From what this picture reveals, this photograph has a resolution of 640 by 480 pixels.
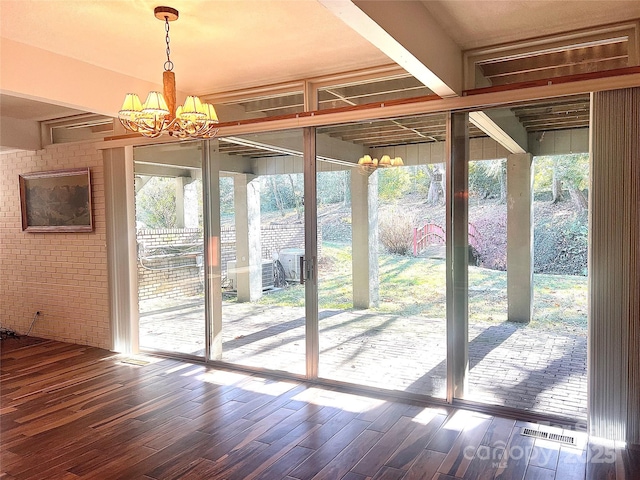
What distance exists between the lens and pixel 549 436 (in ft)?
10.5

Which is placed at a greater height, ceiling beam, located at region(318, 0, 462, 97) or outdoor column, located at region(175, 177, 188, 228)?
ceiling beam, located at region(318, 0, 462, 97)

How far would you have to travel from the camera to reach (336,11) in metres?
2.04

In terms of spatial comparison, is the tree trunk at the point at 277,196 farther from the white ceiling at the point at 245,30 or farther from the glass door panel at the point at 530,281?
the glass door panel at the point at 530,281

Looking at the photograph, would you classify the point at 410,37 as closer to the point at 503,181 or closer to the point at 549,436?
the point at 503,181

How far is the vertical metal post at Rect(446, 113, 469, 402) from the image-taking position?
12.1ft

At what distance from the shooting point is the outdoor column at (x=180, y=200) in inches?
195

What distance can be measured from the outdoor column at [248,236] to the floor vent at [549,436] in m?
2.52

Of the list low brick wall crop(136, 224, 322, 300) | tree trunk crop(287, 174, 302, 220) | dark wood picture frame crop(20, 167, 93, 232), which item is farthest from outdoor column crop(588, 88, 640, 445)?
dark wood picture frame crop(20, 167, 93, 232)

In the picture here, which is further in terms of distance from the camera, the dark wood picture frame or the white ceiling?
the dark wood picture frame

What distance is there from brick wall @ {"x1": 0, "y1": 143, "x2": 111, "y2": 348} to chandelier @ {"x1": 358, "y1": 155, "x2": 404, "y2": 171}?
3044mm

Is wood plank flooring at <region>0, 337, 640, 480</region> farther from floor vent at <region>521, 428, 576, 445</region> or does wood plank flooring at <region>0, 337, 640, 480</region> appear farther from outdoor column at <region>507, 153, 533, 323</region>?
outdoor column at <region>507, 153, 533, 323</region>

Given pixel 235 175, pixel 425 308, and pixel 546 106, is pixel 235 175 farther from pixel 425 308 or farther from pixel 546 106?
pixel 546 106

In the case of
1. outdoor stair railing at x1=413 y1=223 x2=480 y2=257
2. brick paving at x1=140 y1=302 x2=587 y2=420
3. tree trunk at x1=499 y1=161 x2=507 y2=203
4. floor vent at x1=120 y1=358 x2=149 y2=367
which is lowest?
floor vent at x1=120 y1=358 x2=149 y2=367

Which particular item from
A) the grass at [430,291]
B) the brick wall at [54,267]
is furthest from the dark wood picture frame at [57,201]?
the grass at [430,291]
